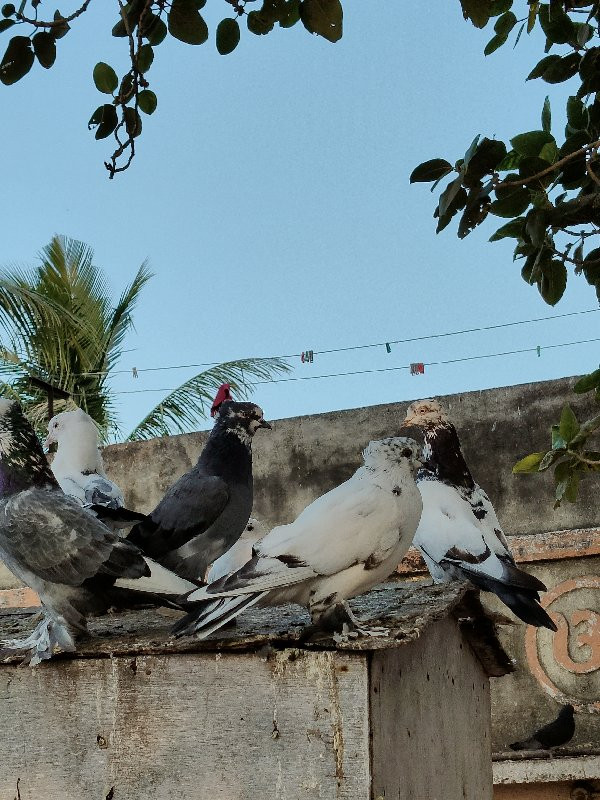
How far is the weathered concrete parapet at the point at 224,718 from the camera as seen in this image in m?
3.26

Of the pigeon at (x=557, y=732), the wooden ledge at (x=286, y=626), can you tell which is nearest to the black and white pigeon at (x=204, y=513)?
the wooden ledge at (x=286, y=626)

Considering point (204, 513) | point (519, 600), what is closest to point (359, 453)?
point (519, 600)

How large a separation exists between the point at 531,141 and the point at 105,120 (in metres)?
1.36

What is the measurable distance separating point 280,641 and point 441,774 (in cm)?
129

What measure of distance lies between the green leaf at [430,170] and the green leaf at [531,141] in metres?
0.28

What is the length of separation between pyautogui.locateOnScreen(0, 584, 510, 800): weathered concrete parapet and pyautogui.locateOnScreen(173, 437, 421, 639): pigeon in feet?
0.57

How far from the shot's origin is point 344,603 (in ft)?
10.9

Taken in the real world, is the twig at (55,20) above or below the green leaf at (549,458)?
above

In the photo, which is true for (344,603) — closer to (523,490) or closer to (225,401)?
(225,401)

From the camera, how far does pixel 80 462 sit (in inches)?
197

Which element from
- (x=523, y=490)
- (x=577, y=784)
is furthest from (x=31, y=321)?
(x=577, y=784)

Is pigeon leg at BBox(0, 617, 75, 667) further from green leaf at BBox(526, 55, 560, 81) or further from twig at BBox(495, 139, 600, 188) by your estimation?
green leaf at BBox(526, 55, 560, 81)

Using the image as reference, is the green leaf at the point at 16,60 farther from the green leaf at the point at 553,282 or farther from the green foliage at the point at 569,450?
the green foliage at the point at 569,450

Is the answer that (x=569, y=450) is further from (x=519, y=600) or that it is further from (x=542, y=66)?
(x=542, y=66)
